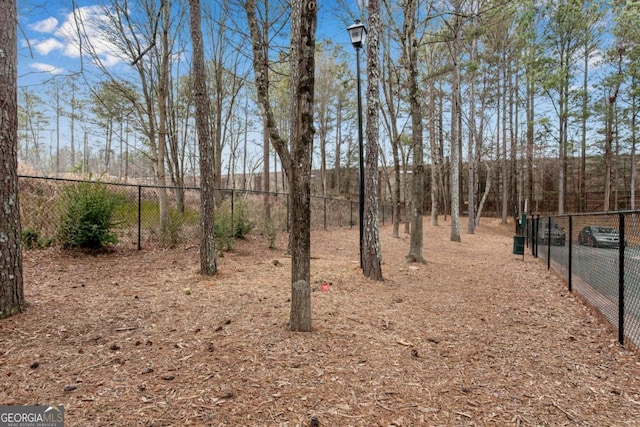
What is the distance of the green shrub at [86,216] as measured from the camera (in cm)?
548

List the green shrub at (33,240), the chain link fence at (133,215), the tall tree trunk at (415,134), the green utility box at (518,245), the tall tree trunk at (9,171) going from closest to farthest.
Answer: the tall tree trunk at (9,171) → the green shrub at (33,240) → the chain link fence at (133,215) → the tall tree trunk at (415,134) → the green utility box at (518,245)

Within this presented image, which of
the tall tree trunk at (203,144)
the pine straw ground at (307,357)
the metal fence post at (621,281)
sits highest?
the tall tree trunk at (203,144)

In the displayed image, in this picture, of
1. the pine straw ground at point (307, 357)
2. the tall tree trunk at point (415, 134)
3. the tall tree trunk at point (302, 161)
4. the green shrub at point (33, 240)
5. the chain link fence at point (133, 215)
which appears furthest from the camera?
the tall tree trunk at point (415, 134)

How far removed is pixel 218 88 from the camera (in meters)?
12.5

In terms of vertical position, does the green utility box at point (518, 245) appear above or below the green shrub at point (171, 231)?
below

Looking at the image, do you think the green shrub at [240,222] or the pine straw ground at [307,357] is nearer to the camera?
the pine straw ground at [307,357]

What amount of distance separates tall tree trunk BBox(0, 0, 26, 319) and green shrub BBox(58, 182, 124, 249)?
2.81 metres

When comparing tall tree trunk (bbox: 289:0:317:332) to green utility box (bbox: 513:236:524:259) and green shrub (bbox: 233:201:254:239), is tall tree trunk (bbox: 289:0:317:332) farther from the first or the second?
green utility box (bbox: 513:236:524:259)

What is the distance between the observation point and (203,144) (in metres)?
4.77

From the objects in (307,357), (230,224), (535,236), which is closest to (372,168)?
(307,357)

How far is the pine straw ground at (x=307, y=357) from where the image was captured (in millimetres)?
1801

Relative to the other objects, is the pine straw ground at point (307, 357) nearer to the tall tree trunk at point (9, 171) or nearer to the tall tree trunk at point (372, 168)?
the tall tree trunk at point (9, 171)

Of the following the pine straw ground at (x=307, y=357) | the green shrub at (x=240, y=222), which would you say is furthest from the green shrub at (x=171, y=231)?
the pine straw ground at (x=307, y=357)

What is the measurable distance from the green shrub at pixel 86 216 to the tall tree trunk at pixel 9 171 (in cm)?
281
